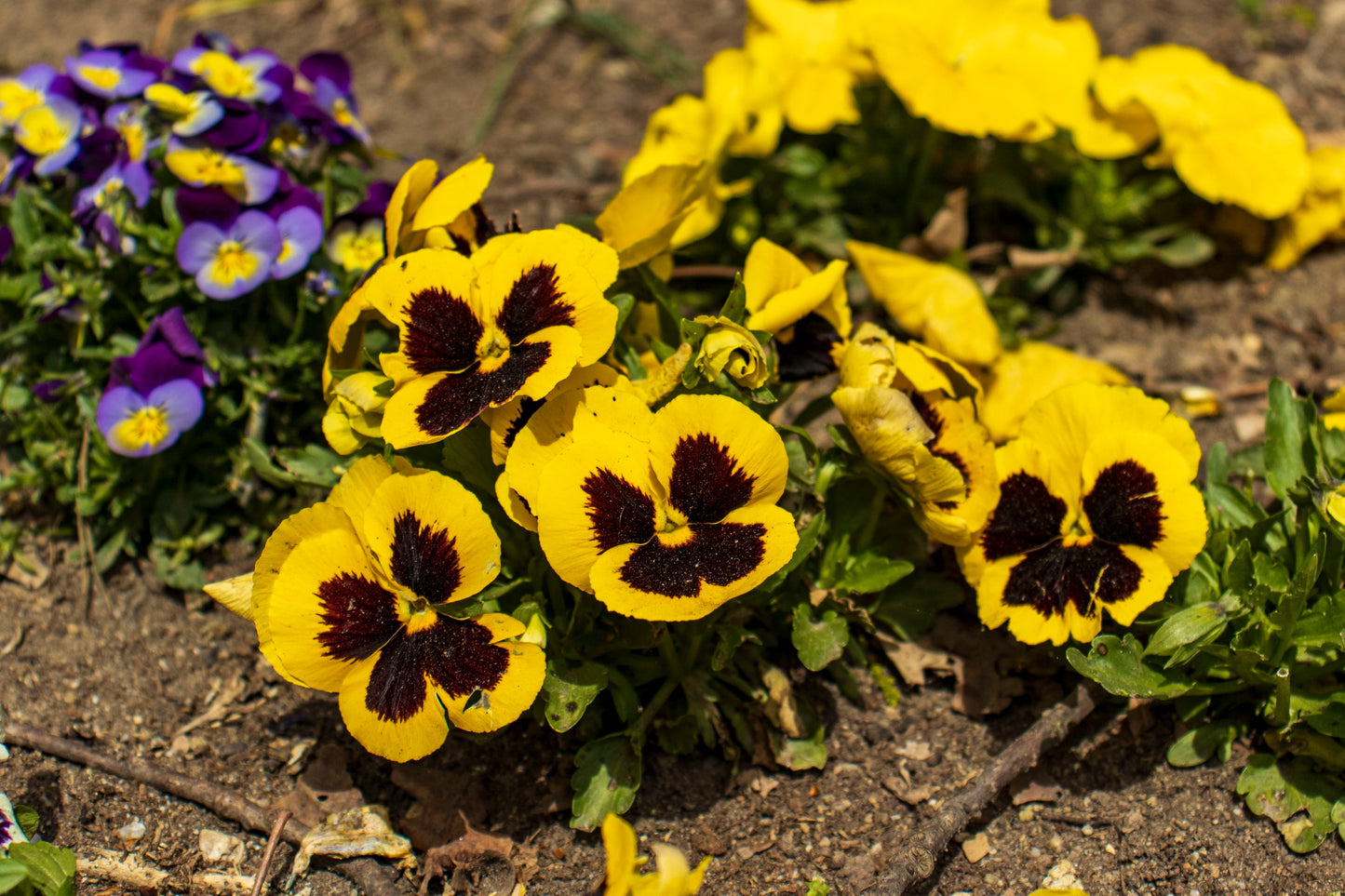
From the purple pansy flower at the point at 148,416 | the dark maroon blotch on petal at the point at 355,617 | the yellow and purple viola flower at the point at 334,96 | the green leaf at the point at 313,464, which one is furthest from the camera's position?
the yellow and purple viola flower at the point at 334,96

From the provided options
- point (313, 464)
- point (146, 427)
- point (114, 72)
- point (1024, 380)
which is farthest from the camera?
point (1024, 380)

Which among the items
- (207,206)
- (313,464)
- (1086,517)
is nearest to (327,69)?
(207,206)

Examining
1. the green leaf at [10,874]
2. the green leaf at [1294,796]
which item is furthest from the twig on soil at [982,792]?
the green leaf at [10,874]

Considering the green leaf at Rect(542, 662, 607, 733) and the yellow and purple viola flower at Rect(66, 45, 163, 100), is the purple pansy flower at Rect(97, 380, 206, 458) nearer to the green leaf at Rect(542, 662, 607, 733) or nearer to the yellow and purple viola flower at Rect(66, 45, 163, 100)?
the yellow and purple viola flower at Rect(66, 45, 163, 100)

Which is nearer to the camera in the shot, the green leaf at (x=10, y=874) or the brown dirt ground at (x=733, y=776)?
the green leaf at (x=10, y=874)

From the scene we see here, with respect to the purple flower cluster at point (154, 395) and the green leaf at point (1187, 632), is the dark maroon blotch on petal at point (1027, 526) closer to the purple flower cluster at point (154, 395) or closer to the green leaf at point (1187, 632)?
the green leaf at point (1187, 632)

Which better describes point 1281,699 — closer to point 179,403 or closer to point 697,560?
point 697,560

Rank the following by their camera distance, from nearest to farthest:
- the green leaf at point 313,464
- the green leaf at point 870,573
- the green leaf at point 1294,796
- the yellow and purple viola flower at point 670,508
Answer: the yellow and purple viola flower at point 670,508
the green leaf at point 1294,796
the green leaf at point 870,573
the green leaf at point 313,464
